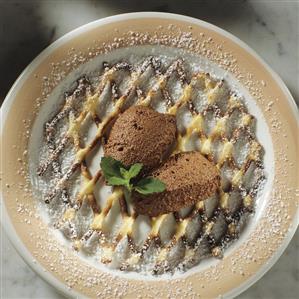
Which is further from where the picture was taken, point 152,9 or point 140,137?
point 152,9

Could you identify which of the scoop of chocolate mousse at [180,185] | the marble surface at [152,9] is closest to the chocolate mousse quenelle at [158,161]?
the scoop of chocolate mousse at [180,185]

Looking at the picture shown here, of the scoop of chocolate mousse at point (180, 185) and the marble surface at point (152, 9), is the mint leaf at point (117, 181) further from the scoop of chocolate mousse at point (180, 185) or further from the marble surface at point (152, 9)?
the marble surface at point (152, 9)

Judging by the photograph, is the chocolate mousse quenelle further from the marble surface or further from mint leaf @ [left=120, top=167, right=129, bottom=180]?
the marble surface

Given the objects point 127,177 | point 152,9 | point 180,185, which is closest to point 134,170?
point 127,177

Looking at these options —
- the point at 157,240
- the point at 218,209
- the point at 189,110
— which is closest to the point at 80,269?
the point at 157,240

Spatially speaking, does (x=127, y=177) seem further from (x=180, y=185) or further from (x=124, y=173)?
(x=180, y=185)

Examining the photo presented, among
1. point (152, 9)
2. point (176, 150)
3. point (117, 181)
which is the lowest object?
point (117, 181)

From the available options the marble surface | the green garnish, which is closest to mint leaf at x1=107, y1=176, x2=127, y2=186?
the green garnish

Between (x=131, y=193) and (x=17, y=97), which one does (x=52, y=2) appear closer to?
(x=17, y=97)
